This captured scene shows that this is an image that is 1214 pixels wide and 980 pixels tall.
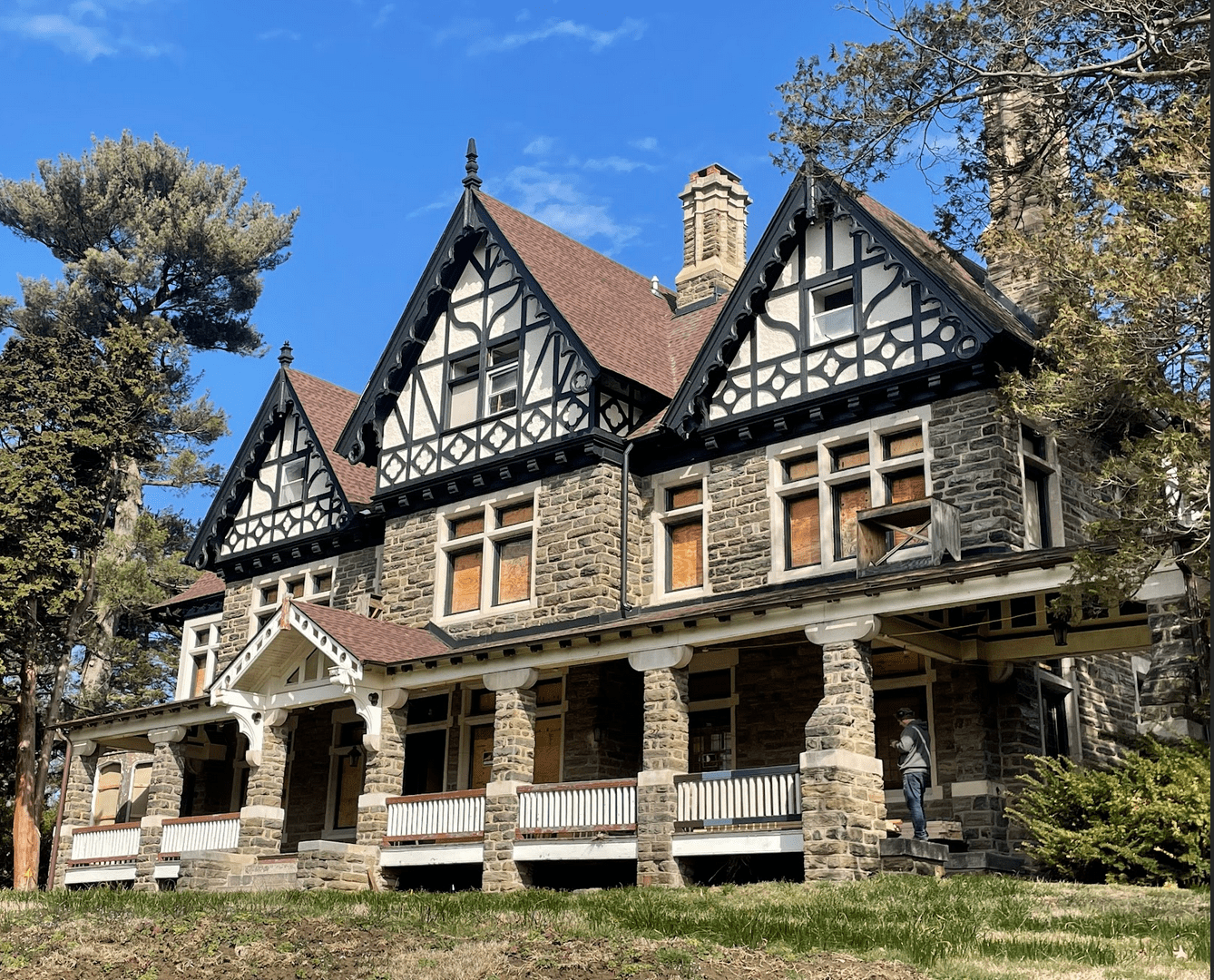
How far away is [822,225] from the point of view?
23031 mm

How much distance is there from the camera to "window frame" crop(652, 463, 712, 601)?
23484 millimetres

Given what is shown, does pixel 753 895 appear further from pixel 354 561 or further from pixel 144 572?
pixel 144 572

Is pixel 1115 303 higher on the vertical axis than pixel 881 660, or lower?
higher

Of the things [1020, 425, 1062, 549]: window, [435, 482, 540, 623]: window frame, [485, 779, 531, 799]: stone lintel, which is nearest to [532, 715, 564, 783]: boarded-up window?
[435, 482, 540, 623]: window frame

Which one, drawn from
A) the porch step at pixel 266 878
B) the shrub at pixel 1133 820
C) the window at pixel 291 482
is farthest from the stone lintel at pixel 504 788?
the window at pixel 291 482

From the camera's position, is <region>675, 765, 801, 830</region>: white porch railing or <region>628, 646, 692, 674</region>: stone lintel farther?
<region>628, 646, 692, 674</region>: stone lintel

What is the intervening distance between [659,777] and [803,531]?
15.7 feet

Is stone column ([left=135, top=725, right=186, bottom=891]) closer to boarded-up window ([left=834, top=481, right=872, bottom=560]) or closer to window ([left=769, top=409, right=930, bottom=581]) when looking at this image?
window ([left=769, top=409, right=930, bottom=581])

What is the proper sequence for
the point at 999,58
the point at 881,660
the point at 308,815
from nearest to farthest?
1. the point at 999,58
2. the point at 881,660
3. the point at 308,815

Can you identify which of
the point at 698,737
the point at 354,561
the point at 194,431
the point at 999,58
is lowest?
the point at 698,737

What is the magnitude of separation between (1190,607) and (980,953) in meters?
6.83

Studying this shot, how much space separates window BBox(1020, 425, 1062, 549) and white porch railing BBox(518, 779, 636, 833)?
696 cm

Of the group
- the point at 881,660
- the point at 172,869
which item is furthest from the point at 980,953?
the point at 172,869

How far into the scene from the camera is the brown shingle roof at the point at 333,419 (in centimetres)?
2933
